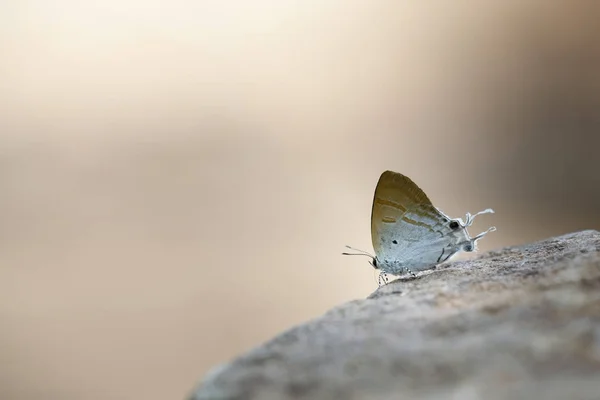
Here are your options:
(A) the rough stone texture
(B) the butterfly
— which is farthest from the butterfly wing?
(A) the rough stone texture

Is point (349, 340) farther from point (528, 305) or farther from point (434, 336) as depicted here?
point (528, 305)

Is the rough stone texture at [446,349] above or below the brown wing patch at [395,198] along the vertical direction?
below

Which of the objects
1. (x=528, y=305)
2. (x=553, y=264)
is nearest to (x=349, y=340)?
(x=528, y=305)

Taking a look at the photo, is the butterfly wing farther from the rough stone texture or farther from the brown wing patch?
the rough stone texture

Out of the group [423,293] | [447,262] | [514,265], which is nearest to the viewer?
[423,293]

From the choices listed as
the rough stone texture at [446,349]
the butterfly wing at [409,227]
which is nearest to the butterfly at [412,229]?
the butterfly wing at [409,227]

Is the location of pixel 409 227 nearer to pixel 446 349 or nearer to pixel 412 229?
pixel 412 229

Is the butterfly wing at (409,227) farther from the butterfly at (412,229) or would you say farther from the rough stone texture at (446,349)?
the rough stone texture at (446,349)
